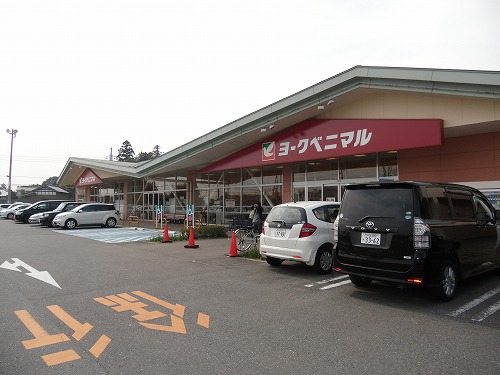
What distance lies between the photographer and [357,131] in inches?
520

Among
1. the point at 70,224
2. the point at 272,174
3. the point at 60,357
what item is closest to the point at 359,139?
the point at 272,174

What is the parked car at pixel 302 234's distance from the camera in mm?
8055

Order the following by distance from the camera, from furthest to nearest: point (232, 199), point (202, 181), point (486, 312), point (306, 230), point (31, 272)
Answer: point (202, 181)
point (232, 199)
point (31, 272)
point (306, 230)
point (486, 312)

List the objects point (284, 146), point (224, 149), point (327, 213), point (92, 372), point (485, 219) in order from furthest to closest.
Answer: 1. point (224, 149)
2. point (284, 146)
3. point (327, 213)
4. point (485, 219)
5. point (92, 372)

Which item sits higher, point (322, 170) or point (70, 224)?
point (322, 170)

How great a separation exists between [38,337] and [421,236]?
5.56 meters

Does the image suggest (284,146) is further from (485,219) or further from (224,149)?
(485,219)

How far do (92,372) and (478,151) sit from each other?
13153mm

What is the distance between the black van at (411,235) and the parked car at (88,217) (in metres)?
20.4

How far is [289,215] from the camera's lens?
8469 mm

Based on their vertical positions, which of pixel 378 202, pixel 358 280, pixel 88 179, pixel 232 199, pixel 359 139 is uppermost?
pixel 88 179

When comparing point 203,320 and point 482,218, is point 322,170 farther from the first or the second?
point 203,320

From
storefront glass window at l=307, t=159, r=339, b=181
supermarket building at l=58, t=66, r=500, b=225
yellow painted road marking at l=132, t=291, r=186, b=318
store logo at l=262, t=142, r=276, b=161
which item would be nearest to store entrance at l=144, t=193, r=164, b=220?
supermarket building at l=58, t=66, r=500, b=225

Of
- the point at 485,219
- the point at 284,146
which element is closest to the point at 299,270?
the point at 485,219
